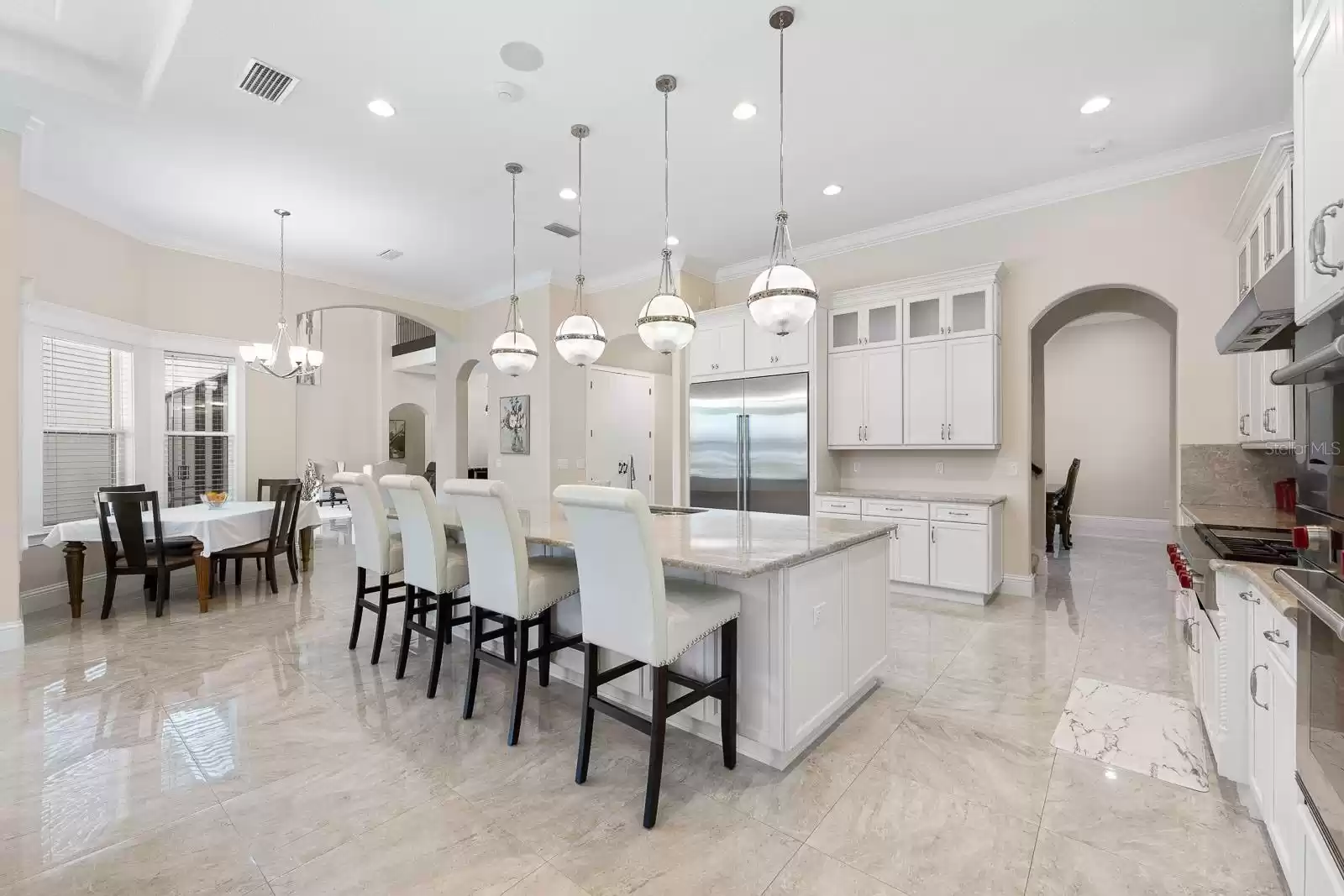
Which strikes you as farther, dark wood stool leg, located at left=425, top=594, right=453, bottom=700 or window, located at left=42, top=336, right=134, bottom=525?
window, located at left=42, top=336, right=134, bottom=525

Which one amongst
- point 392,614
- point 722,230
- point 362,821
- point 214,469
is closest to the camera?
point 362,821

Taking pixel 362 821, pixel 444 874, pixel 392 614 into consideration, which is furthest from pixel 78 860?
pixel 392 614

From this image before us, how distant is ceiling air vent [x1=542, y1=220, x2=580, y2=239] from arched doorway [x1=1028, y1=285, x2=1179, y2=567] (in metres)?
5.65

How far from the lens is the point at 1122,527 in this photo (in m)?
7.55

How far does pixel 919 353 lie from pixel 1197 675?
112 inches

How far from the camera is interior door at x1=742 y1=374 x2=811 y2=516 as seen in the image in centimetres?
510

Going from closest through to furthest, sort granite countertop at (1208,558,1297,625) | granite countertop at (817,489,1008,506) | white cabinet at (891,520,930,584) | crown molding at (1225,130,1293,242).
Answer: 1. granite countertop at (1208,558,1297,625)
2. crown molding at (1225,130,1293,242)
3. granite countertop at (817,489,1008,506)
4. white cabinet at (891,520,930,584)

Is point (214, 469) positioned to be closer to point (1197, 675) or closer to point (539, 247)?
point (539, 247)

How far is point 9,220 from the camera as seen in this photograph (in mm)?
3439

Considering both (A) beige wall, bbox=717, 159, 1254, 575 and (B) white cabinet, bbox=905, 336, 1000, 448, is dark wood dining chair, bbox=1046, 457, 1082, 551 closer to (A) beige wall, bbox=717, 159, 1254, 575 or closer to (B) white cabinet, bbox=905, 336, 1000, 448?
(A) beige wall, bbox=717, 159, 1254, 575

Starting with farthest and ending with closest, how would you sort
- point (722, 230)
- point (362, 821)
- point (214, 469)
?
point (214, 469) → point (722, 230) → point (362, 821)

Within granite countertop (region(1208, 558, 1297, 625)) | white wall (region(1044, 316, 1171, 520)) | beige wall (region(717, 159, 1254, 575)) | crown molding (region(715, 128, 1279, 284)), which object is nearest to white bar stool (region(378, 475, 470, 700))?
granite countertop (region(1208, 558, 1297, 625))

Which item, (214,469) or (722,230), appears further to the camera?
(214,469)

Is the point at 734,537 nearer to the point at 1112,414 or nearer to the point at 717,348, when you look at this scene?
the point at 717,348
